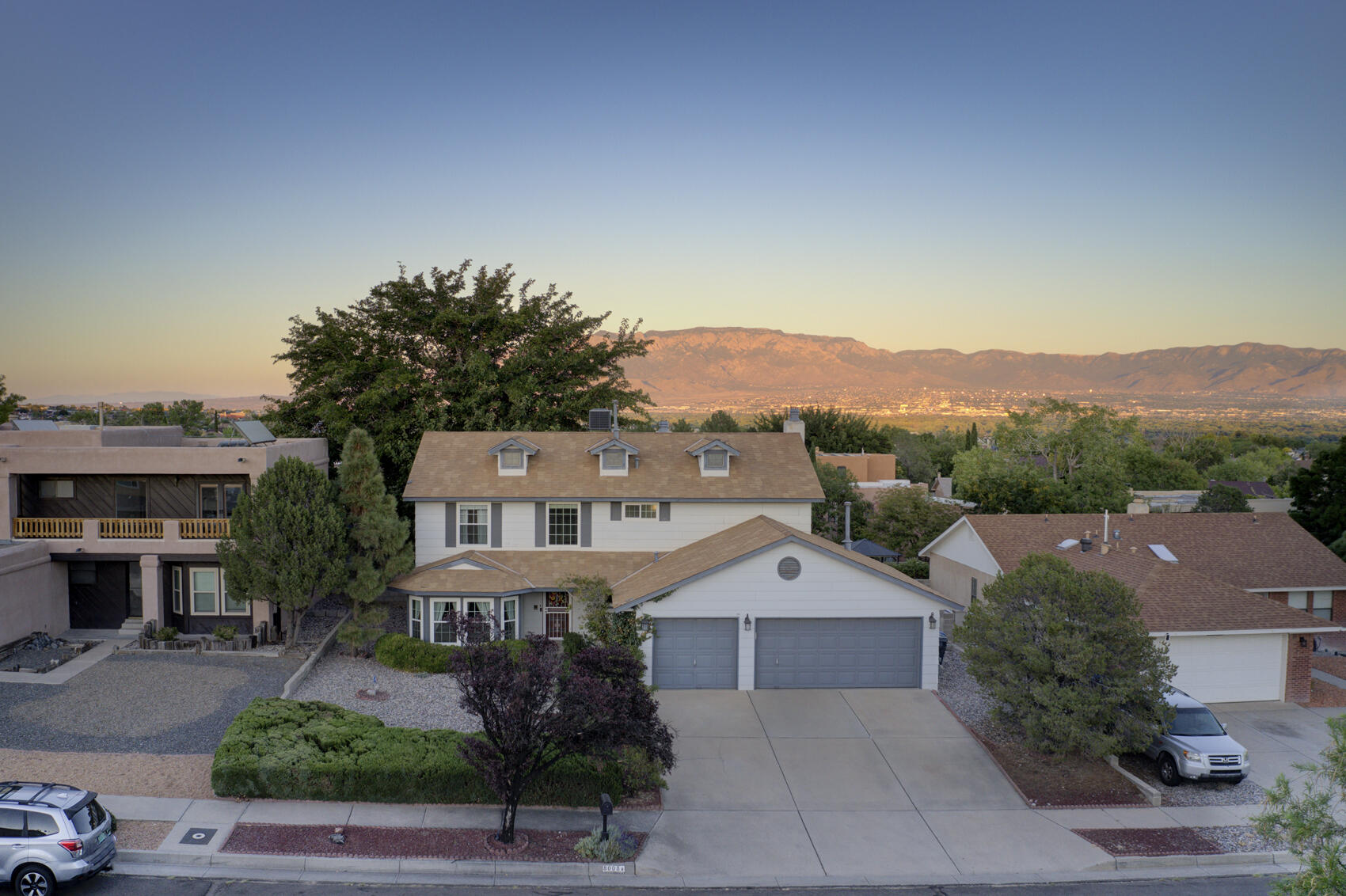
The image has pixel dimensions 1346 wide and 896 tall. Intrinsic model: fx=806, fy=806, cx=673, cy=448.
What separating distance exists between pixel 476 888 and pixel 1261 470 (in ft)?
372

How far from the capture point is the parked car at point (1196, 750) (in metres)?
17.4

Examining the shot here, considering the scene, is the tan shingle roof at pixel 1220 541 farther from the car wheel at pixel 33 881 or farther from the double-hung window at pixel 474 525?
the car wheel at pixel 33 881

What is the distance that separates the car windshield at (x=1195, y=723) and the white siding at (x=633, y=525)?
12.7 m

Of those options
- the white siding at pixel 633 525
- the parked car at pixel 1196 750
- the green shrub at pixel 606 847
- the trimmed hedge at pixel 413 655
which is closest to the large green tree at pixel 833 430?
the white siding at pixel 633 525

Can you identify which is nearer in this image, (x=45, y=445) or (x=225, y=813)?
(x=225, y=813)

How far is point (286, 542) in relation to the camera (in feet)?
78.8

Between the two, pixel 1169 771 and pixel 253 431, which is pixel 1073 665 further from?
pixel 253 431

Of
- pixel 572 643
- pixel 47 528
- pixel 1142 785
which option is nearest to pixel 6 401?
pixel 47 528

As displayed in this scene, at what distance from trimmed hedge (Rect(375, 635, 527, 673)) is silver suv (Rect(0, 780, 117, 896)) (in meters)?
11.2

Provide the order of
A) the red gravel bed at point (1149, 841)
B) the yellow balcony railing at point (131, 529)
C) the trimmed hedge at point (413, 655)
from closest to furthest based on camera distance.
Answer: the red gravel bed at point (1149, 841) < the trimmed hedge at point (413, 655) < the yellow balcony railing at point (131, 529)

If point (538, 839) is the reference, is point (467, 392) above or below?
above

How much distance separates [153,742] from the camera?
1806cm

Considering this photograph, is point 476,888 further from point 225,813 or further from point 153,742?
point 153,742

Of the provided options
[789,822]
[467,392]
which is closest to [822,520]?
[467,392]
